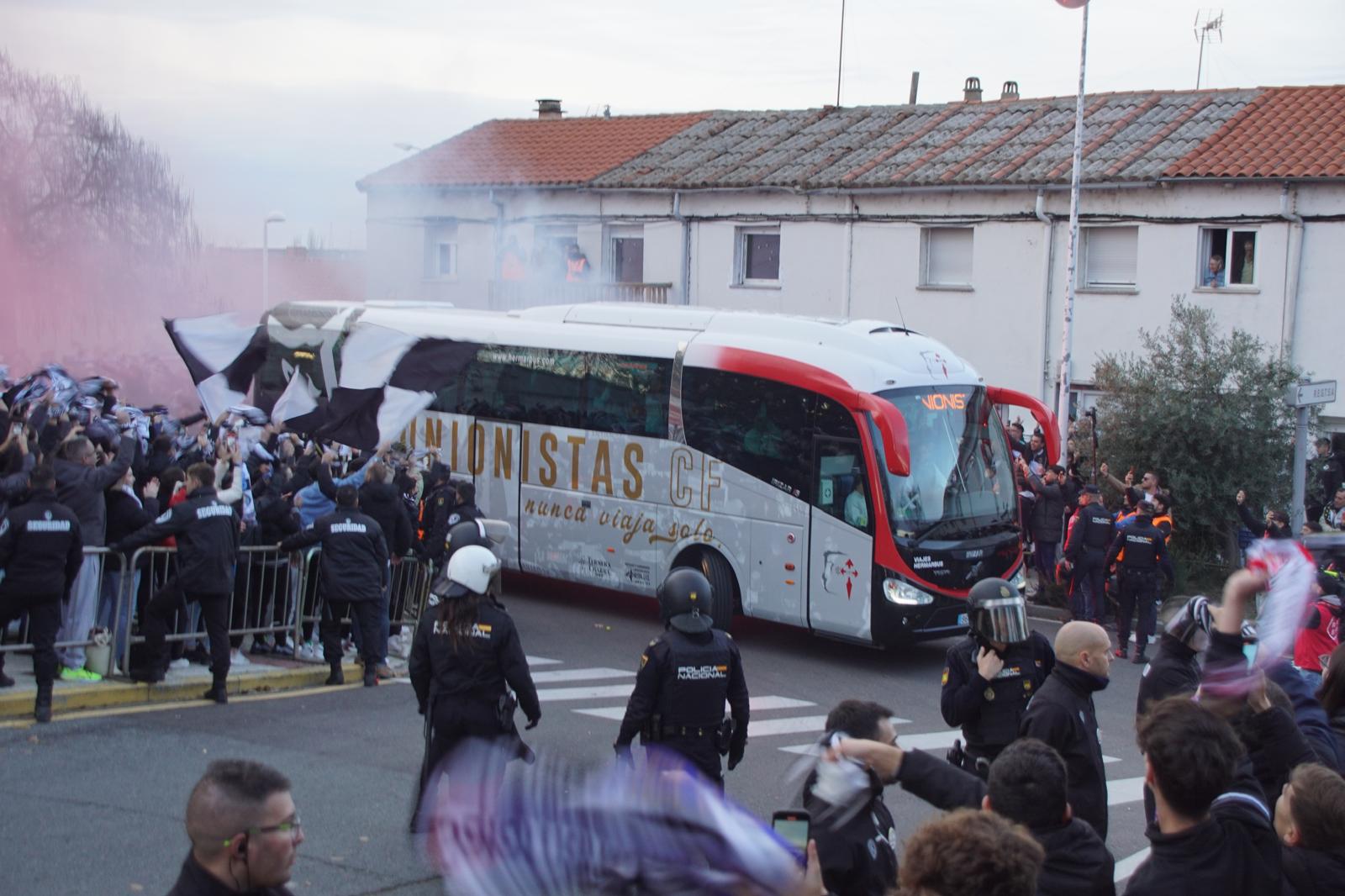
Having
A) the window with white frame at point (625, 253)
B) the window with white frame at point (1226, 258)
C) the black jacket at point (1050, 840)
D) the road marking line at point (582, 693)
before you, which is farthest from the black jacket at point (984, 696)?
the window with white frame at point (625, 253)

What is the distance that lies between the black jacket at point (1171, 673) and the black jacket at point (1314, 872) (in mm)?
1796

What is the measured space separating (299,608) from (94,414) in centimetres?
372

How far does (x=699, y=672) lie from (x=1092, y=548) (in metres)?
10.3

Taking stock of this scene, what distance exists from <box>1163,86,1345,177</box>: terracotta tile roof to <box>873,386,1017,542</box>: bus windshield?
1069 centimetres

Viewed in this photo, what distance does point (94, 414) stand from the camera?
14359 mm

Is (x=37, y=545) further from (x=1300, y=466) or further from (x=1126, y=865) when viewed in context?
(x=1300, y=466)

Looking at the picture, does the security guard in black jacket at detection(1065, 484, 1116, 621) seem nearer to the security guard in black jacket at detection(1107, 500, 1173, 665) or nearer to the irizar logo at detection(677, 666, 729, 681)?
the security guard in black jacket at detection(1107, 500, 1173, 665)

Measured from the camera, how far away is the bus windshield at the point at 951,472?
14.0m

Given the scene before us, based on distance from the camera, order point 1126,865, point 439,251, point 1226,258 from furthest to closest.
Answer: point 439,251 → point 1226,258 → point 1126,865

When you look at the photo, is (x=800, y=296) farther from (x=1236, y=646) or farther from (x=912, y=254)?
(x=1236, y=646)

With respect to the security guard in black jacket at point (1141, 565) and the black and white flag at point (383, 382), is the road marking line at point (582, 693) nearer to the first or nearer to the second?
the black and white flag at point (383, 382)

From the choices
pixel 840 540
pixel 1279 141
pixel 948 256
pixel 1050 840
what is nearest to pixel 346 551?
pixel 840 540

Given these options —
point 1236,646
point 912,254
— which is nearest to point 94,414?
point 1236,646

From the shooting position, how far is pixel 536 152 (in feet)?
111
